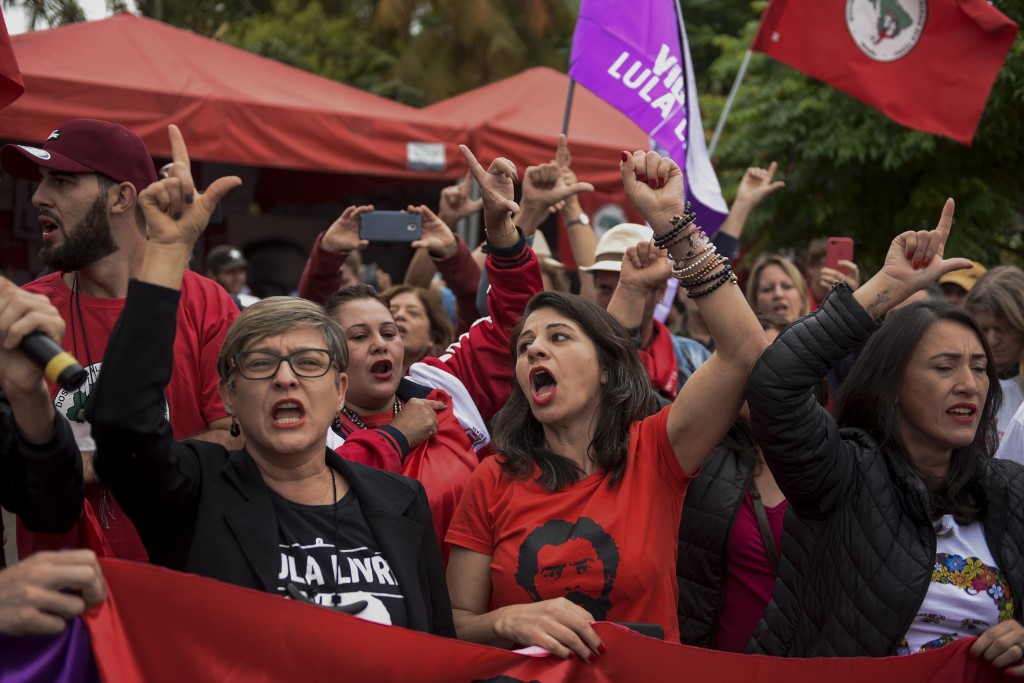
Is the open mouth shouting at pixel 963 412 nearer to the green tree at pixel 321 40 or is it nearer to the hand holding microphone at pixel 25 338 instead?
the hand holding microphone at pixel 25 338

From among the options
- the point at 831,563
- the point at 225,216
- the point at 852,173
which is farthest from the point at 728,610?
the point at 225,216

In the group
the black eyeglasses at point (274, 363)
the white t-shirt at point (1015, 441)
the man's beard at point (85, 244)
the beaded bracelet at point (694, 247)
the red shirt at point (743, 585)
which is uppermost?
the beaded bracelet at point (694, 247)

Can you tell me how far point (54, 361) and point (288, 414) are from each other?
657 millimetres

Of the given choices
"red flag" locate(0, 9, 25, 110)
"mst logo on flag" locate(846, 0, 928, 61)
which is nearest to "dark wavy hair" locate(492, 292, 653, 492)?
"red flag" locate(0, 9, 25, 110)

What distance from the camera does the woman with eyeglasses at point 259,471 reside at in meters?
2.45

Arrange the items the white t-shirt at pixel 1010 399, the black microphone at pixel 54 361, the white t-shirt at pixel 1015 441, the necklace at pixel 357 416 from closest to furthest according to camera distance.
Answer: the black microphone at pixel 54 361
the necklace at pixel 357 416
the white t-shirt at pixel 1015 441
the white t-shirt at pixel 1010 399

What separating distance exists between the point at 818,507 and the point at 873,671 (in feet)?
1.44

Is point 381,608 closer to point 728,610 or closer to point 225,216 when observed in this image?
point 728,610

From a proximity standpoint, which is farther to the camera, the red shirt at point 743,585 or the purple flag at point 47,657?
the red shirt at point 743,585

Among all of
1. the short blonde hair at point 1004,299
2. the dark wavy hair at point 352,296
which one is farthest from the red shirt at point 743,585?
the short blonde hair at point 1004,299

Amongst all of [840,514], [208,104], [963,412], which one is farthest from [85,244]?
[208,104]

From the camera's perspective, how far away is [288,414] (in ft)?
8.96

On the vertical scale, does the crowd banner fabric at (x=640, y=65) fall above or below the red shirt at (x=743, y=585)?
above

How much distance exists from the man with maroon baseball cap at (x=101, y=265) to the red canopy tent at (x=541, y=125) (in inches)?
238
